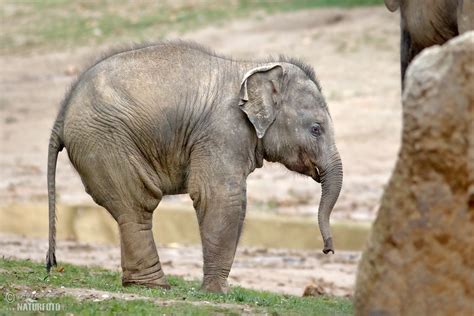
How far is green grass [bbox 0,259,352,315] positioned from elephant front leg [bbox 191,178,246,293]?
0.58 feet

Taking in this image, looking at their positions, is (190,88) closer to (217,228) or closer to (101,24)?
(217,228)

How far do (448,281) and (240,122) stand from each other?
11.7ft

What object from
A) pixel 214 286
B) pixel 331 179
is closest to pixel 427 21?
pixel 331 179

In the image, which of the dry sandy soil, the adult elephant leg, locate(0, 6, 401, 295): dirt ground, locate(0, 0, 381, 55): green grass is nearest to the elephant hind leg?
the adult elephant leg

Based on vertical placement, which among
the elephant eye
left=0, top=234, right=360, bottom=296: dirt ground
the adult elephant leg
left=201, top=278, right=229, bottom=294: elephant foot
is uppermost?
the elephant eye

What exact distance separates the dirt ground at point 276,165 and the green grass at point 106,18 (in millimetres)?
674

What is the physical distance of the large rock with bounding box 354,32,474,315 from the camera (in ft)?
19.4

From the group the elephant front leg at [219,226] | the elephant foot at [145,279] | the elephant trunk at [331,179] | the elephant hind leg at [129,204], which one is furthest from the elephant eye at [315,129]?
the elephant foot at [145,279]

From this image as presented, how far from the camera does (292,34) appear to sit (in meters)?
24.6

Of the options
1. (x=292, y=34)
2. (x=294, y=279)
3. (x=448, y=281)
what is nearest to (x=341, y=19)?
(x=292, y=34)

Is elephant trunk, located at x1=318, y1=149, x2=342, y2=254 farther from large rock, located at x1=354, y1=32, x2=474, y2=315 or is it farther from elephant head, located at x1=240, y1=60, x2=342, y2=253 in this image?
large rock, located at x1=354, y1=32, x2=474, y2=315

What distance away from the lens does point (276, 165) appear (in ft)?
59.8

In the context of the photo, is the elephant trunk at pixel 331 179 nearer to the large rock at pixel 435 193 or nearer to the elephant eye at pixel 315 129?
the elephant eye at pixel 315 129

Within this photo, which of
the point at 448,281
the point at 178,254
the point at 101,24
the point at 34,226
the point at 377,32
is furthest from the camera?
the point at 101,24
